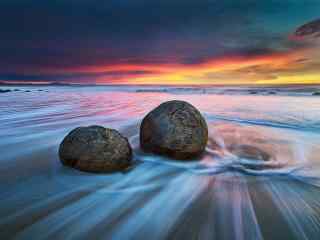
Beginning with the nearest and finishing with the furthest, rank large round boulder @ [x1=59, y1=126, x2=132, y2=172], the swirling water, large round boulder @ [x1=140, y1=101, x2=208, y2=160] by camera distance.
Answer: the swirling water
large round boulder @ [x1=59, y1=126, x2=132, y2=172]
large round boulder @ [x1=140, y1=101, x2=208, y2=160]

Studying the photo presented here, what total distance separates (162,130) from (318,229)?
1.85 metres

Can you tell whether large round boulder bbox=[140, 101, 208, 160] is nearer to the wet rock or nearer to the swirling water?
the swirling water

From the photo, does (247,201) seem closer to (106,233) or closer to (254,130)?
(106,233)

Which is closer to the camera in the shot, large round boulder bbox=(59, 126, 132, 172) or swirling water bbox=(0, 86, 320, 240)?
swirling water bbox=(0, 86, 320, 240)

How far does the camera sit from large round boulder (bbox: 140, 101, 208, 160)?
3.09 meters

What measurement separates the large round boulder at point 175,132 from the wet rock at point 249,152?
60cm

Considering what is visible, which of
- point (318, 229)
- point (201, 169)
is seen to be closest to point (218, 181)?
point (201, 169)

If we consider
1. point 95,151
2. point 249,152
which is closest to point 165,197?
point 95,151

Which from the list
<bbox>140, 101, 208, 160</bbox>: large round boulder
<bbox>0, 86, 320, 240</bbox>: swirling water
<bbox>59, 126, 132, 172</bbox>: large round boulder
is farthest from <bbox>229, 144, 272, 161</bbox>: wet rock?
<bbox>59, 126, 132, 172</bbox>: large round boulder

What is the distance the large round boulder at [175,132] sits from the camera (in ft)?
10.1

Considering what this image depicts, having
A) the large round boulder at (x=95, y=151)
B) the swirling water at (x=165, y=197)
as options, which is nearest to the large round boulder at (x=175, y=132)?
the swirling water at (x=165, y=197)

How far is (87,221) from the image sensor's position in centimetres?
186

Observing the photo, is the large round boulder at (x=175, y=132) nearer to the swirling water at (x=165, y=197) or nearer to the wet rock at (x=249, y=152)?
the swirling water at (x=165, y=197)

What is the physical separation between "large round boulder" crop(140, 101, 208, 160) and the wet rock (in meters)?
0.60
